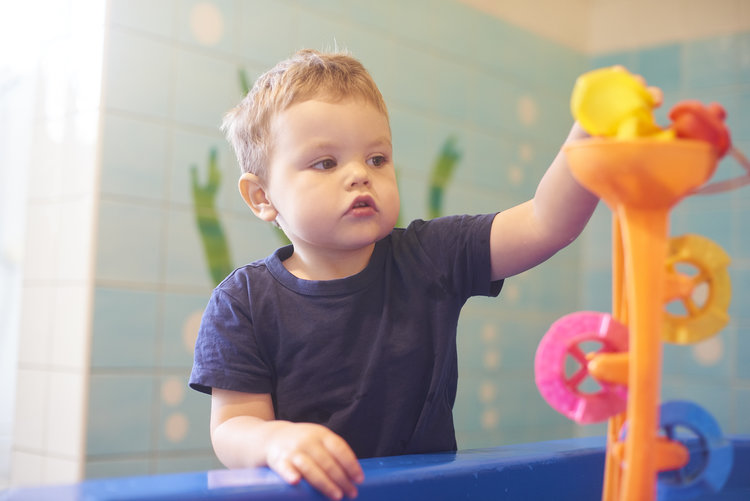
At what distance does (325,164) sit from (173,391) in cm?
80

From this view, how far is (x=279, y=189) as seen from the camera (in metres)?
0.86

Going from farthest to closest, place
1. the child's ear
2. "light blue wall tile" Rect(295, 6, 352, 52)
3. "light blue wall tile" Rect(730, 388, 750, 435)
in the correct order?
"light blue wall tile" Rect(730, 388, 750, 435) → "light blue wall tile" Rect(295, 6, 352, 52) → the child's ear

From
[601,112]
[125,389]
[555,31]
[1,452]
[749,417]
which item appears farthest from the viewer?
[555,31]

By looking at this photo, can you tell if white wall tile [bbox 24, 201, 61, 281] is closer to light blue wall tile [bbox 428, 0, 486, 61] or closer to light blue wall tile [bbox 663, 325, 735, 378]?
light blue wall tile [bbox 428, 0, 486, 61]

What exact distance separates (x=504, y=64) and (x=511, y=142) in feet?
0.67

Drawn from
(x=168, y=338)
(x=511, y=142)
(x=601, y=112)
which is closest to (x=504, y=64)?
(x=511, y=142)

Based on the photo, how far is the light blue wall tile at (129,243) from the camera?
4.54ft

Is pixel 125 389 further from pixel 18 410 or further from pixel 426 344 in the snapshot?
pixel 426 344

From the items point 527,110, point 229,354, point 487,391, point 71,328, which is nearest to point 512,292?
point 487,391

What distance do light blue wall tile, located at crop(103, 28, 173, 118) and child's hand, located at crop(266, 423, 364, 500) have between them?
40.1 inches

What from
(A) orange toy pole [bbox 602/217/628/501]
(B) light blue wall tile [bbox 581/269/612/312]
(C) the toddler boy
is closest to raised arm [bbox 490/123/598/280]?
(C) the toddler boy

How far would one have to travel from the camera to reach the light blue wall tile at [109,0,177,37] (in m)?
1.41

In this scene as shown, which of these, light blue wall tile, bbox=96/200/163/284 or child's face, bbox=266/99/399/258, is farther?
light blue wall tile, bbox=96/200/163/284

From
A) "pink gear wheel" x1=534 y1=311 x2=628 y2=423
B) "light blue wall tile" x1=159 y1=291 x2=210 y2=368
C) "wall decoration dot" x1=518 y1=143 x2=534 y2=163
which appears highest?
"wall decoration dot" x1=518 y1=143 x2=534 y2=163
